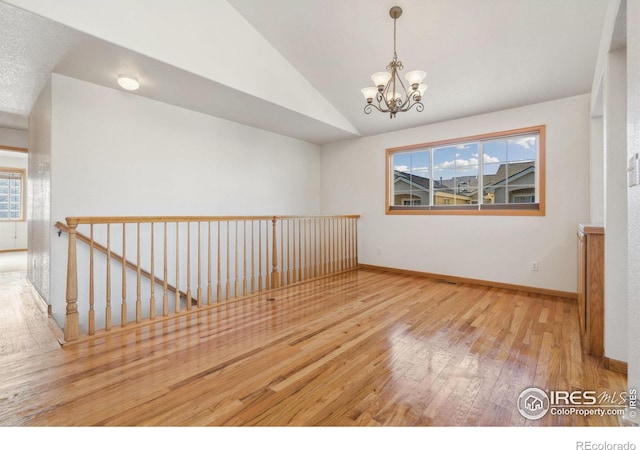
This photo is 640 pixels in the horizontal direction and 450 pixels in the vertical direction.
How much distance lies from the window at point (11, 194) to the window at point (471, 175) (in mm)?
9414

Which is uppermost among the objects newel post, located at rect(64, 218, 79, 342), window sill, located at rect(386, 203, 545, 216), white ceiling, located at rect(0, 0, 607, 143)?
white ceiling, located at rect(0, 0, 607, 143)

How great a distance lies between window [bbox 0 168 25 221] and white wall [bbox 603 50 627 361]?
11236 millimetres

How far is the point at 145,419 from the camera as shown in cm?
144

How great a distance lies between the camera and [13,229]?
7.48 m

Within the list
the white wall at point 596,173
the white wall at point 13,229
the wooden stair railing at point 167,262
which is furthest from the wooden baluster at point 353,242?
the white wall at point 13,229

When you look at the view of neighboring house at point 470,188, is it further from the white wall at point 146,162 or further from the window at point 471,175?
the white wall at point 146,162

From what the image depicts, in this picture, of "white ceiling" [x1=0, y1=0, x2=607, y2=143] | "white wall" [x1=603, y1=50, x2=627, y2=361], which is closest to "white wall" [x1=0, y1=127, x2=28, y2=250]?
"white ceiling" [x1=0, y1=0, x2=607, y2=143]

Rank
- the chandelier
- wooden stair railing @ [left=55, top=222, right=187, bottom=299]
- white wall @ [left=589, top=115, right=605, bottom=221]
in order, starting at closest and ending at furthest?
the chandelier, wooden stair railing @ [left=55, top=222, right=187, bottom=299], white wall @ [left=589, top=115, right=605, bottom=221]

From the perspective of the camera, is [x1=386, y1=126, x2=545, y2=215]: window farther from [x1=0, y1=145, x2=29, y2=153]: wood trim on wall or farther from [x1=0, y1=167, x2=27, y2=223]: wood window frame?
[x1=0, y1=167, x2=27, y2=223]: wood window frame

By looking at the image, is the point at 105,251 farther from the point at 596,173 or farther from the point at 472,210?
the point at 596,173

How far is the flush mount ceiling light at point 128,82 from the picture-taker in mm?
3008

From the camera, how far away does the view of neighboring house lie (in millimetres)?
4004

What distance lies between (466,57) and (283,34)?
216 cm

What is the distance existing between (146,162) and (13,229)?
695 centimetres
